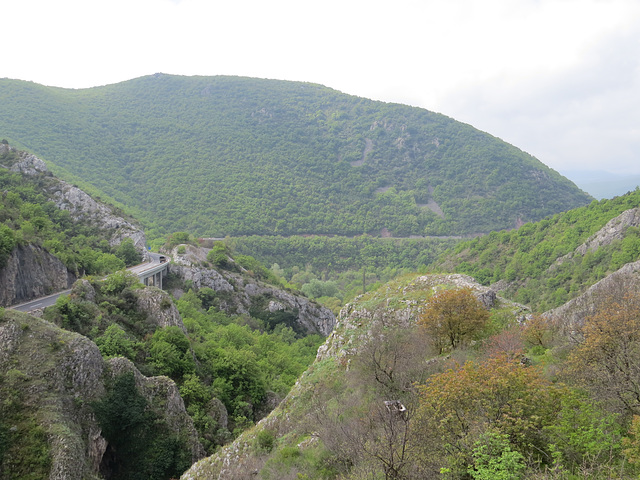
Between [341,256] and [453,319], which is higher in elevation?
[453,319]

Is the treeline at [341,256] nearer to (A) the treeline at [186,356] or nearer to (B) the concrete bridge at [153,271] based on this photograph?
(B) the concrete bridge at [153,271]

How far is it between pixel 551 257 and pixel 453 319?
164 feet

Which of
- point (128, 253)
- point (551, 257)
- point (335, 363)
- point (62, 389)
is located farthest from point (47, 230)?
point (551, 257)

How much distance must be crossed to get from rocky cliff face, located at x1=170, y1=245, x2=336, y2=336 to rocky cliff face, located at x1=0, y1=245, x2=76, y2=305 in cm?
2086

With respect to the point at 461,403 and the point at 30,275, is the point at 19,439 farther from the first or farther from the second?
the point at 30,275

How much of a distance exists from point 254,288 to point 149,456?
41.7m

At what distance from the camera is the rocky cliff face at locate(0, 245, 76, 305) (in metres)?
28.2

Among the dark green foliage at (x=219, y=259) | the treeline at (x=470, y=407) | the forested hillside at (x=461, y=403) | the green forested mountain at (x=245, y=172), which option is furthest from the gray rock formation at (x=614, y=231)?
the green forested mountain at (x=245, y=172)

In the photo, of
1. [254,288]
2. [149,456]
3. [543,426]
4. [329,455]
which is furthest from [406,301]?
[254,288]

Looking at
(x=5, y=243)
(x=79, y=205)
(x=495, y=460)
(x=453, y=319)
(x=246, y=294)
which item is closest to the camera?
(x=495, y=460)

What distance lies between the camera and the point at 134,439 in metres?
20.0

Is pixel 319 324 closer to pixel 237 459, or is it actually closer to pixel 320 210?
pixel 237 459

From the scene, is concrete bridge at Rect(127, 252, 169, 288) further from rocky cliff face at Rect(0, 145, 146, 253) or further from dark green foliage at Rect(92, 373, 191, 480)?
dark green foliage at Rect(92, 373, 191, 480)

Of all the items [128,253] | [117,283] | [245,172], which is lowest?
[128,253]
